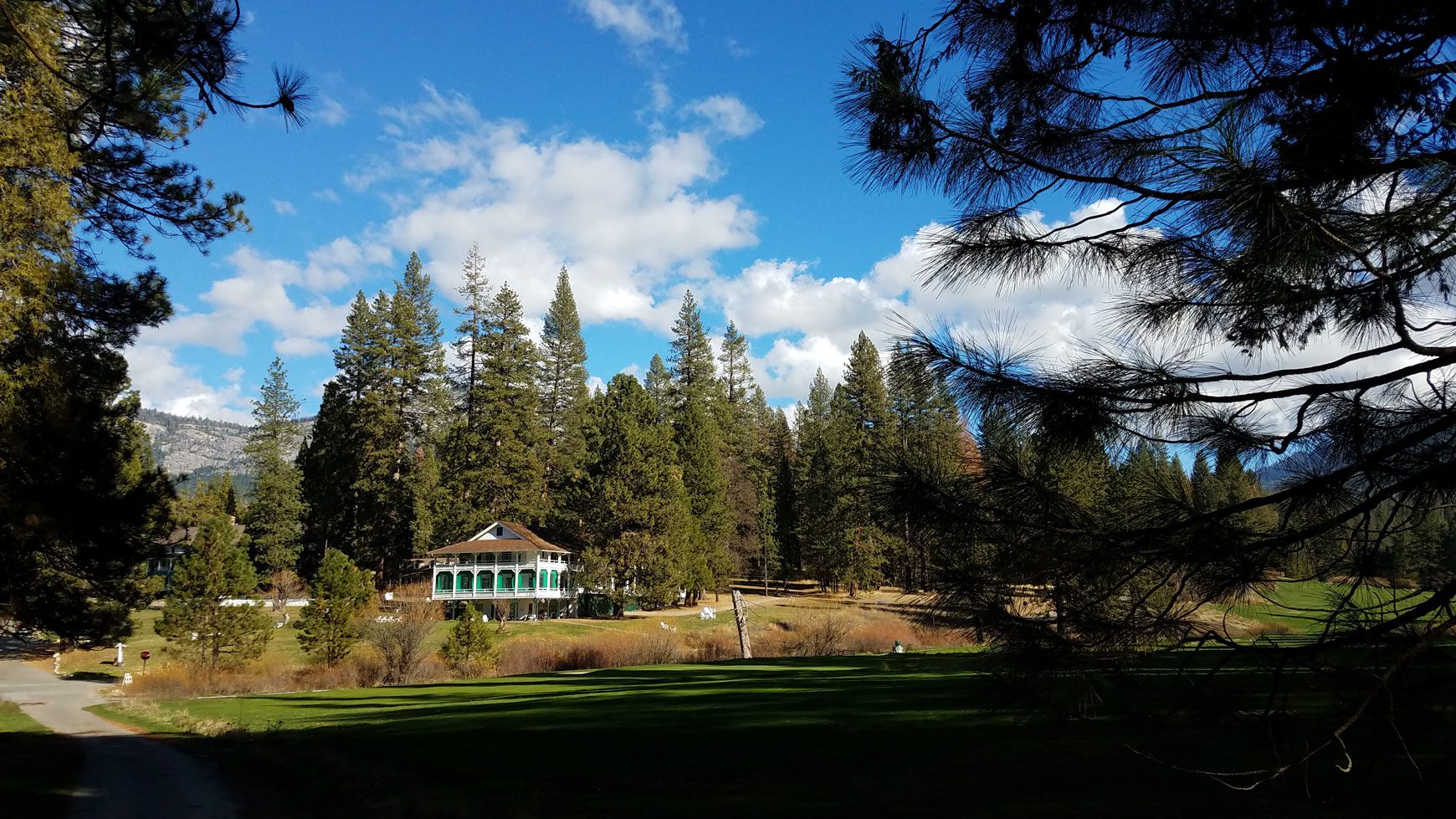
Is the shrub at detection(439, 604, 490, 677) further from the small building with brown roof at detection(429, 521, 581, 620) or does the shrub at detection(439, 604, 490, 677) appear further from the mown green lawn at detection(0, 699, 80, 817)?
the small building with brown roof at detection(429, 521, 581, 620)

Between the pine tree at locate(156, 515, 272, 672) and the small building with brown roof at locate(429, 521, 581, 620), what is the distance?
16.7 m

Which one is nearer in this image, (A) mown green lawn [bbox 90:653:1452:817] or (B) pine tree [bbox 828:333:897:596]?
(A) mown green lawn [bbox 90:653:1452:817]

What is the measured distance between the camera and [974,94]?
14.8 feet

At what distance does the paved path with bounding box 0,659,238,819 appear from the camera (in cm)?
1012

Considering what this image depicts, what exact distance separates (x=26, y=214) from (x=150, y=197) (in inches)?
67.9

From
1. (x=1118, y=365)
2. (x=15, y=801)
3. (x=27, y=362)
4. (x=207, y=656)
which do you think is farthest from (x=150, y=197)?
(x=207, y=656)

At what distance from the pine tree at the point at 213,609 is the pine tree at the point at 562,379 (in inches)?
1105

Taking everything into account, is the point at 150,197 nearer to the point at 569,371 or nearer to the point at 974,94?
the point at 974,94

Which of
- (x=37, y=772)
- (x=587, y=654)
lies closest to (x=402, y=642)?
(x=587, y=654)

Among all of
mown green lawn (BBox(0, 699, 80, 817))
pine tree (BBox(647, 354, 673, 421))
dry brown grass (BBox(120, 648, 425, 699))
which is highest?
pine tree (BBox(647, 354, 673, 421))

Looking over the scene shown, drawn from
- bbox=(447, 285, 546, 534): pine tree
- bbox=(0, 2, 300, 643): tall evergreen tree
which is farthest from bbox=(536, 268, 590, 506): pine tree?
bbox=(0, 2, 300, 643): tall evergreen tree

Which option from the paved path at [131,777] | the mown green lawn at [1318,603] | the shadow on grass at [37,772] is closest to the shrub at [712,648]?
the paved path at [131,777]

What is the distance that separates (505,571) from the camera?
150ft

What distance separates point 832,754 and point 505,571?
37622 mm
